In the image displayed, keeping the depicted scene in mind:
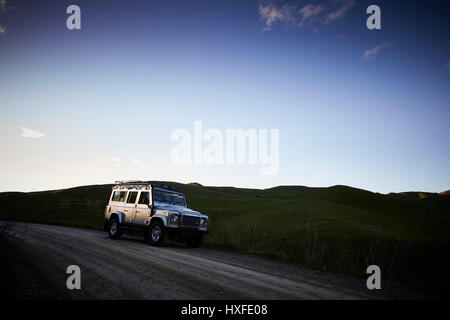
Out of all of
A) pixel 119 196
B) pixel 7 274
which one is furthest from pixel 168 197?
pixel 7 274

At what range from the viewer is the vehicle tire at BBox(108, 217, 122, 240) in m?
14.3

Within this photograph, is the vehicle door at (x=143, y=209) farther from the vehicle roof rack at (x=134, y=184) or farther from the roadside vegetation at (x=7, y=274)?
the roadside vegetation at (x=7, y=274)

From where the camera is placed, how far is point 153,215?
12734mm

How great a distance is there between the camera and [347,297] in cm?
532

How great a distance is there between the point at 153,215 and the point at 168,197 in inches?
62.6

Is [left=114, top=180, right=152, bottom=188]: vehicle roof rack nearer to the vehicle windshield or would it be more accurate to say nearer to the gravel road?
the vehicle windshield

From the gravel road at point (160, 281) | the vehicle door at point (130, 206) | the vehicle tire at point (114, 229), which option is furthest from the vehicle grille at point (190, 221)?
the vehicle tire at point (114, 229)

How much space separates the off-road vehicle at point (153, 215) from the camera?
477 inches

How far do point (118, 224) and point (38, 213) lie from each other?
2782 cm

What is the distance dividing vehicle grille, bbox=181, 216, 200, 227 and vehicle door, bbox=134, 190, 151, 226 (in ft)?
6.13

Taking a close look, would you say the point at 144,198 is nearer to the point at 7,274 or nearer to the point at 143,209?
the point at 143,209

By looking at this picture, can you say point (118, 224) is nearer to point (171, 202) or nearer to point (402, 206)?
point (171, 202)
